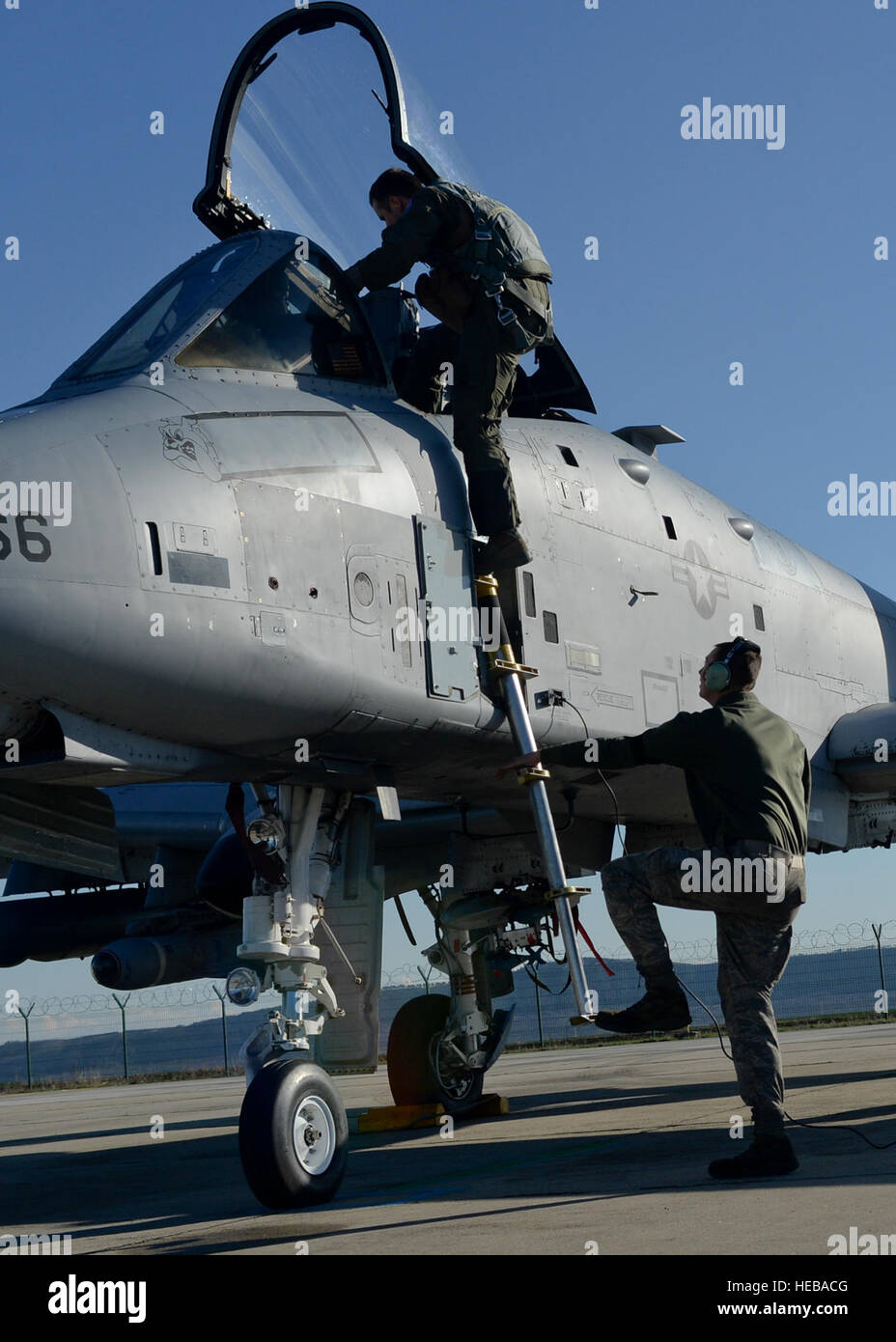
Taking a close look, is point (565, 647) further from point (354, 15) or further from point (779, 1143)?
point (354, 15)

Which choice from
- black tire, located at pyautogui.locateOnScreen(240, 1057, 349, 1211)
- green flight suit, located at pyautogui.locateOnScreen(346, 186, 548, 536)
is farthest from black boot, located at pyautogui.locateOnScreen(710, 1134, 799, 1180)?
green flight suit, located at pyautogui.locateOnScreen(346, 186, 548, 536)

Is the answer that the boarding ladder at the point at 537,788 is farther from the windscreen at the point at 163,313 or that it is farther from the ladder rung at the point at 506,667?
the windscreen at the point at 163,313

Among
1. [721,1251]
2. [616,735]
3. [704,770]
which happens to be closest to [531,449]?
[616,735]

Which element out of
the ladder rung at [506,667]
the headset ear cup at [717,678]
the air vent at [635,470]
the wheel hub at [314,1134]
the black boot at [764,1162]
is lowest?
the black boot at [764,1162]

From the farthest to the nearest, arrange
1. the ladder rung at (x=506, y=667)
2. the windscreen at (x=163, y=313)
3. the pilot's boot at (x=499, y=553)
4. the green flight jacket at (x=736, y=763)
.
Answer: the pilot's boot at (x=499, y=553) < the ladder rung at (x=506, y=667) < the windscreen at (x=163, y=313) < the green flight jacket at (x=736, y=763)

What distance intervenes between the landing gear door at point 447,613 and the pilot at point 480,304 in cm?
23

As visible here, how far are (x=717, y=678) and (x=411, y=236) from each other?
A: 3.01 metres

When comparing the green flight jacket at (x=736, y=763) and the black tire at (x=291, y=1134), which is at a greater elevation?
the green flight jacket at (x=736, y=763)

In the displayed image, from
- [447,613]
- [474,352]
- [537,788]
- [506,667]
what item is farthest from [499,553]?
[537,788]

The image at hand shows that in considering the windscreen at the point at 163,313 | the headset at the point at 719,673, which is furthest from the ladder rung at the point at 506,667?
the windscreen at the point at 163,313

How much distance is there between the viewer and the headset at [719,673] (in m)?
6.56

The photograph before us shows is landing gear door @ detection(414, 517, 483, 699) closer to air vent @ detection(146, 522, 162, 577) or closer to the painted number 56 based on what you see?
air vent @ detection(146, 522, 162, 577)

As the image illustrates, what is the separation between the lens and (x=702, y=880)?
6160mm

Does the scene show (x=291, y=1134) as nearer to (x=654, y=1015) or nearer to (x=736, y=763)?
(x=654, y=1015)
